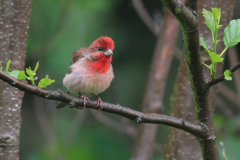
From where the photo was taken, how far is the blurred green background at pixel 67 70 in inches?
218

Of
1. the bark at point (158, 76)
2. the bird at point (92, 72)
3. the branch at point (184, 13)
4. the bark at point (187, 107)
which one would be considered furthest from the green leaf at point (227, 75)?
the bark at point (158, 76)

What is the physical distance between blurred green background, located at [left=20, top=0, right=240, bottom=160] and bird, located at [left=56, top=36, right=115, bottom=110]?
92cm

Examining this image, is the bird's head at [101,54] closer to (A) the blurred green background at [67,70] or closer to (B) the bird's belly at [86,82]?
(B) the bird's belly at [86,82]

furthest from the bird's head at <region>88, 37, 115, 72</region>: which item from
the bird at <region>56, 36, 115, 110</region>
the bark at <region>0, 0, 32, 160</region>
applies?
the bark at <region>0, 0, 32, 160</region>

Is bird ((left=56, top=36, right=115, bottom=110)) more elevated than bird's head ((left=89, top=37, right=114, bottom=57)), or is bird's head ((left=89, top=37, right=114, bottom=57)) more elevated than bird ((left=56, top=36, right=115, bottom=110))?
bird's head ((left=89, top=37, right=114, bottom=57))

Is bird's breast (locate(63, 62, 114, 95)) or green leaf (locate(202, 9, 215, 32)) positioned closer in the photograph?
green leaf (locate(202, 9, 215, 32))

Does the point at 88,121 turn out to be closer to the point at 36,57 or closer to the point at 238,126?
the point at 36,57

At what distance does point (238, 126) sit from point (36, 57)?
3.36 m

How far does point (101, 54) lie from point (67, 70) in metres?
1.50

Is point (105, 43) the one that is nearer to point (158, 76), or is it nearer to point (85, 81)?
point (85, 81)

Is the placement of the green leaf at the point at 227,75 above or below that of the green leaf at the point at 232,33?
below

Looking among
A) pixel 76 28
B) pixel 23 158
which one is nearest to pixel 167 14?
pixel 76 28

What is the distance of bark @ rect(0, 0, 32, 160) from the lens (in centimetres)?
292

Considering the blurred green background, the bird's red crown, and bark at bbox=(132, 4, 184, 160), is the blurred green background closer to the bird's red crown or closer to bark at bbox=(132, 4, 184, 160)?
bark at bbox=(132, 4, 184, 160)
